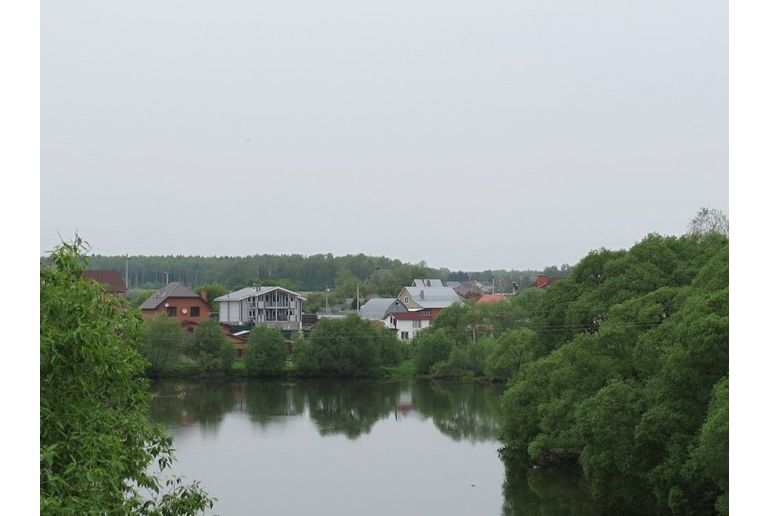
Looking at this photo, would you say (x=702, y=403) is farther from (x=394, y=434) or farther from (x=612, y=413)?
(x=394, y=434)

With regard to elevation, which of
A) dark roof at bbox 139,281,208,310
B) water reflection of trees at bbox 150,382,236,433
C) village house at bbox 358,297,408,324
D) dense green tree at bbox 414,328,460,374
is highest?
dark roof at bbox 139,281,208,310

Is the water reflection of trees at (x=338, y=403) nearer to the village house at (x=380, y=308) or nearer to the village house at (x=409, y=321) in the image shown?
the village house at (x=409, y=321)

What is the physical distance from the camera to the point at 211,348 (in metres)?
17.5

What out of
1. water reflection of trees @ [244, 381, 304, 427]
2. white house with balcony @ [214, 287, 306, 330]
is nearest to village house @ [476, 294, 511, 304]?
white house with balcony @ [214, 287, 306, 330]

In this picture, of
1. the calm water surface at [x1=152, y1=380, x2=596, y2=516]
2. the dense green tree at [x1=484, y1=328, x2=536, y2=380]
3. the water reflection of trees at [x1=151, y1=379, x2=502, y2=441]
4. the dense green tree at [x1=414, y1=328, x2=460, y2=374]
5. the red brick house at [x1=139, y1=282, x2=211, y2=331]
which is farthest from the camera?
the red brick house at [x1=139, y1=282, x2=211, y2=331]

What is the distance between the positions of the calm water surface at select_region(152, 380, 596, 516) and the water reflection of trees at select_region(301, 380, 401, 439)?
2 cm

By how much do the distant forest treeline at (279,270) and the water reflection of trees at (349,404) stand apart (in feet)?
32.5

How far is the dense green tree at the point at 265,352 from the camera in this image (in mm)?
17734

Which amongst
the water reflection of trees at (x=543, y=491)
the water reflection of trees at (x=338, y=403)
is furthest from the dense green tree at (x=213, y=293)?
the water reflection of trees at (x=543, y=491)

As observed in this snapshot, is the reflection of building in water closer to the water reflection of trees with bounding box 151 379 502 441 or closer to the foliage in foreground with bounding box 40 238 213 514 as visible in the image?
the water reflection of trees with bounding box 151 379 502 441

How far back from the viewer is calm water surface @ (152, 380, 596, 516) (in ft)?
24.8

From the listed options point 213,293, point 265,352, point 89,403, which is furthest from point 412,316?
point 89,403
